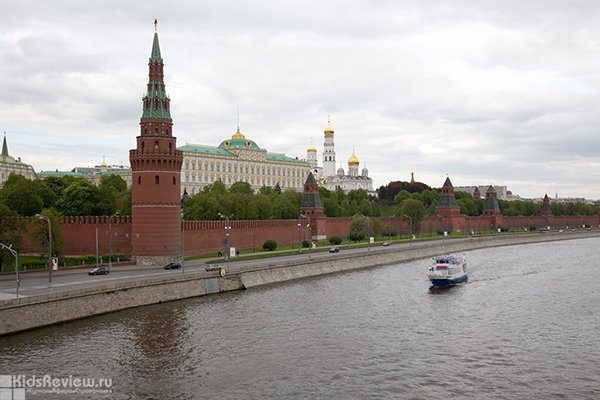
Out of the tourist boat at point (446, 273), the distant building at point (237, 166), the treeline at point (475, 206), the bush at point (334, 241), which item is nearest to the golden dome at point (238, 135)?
the distant building at point (237, 166)

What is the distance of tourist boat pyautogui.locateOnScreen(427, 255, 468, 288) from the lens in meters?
57.9

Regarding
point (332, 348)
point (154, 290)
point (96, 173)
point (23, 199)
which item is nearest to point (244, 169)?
point (96, 173)

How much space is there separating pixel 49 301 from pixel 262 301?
1556 centimetres

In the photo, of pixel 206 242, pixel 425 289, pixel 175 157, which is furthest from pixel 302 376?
pixel 206 242

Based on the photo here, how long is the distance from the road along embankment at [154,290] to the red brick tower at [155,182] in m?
9.66

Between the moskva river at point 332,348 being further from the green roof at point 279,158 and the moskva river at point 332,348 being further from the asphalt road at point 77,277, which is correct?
the green roof at point 279,158

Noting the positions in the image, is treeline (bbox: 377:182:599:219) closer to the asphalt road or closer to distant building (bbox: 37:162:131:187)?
distant building (bbox: 37:162:131:187)

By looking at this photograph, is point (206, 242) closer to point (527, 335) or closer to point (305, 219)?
point (305, 219)

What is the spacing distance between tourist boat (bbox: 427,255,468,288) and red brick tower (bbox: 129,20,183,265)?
2384cm

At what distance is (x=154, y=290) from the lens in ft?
151

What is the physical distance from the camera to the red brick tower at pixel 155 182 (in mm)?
61625

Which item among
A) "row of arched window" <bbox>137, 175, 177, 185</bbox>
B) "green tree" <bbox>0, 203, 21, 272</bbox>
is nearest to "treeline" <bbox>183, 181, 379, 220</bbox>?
"row of arched window" <bbox>137, 175, 177, 185</bbox>

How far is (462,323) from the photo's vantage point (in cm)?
4062

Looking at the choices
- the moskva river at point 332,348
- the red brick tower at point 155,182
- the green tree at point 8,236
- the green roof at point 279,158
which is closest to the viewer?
the moskva river at point 332,348
